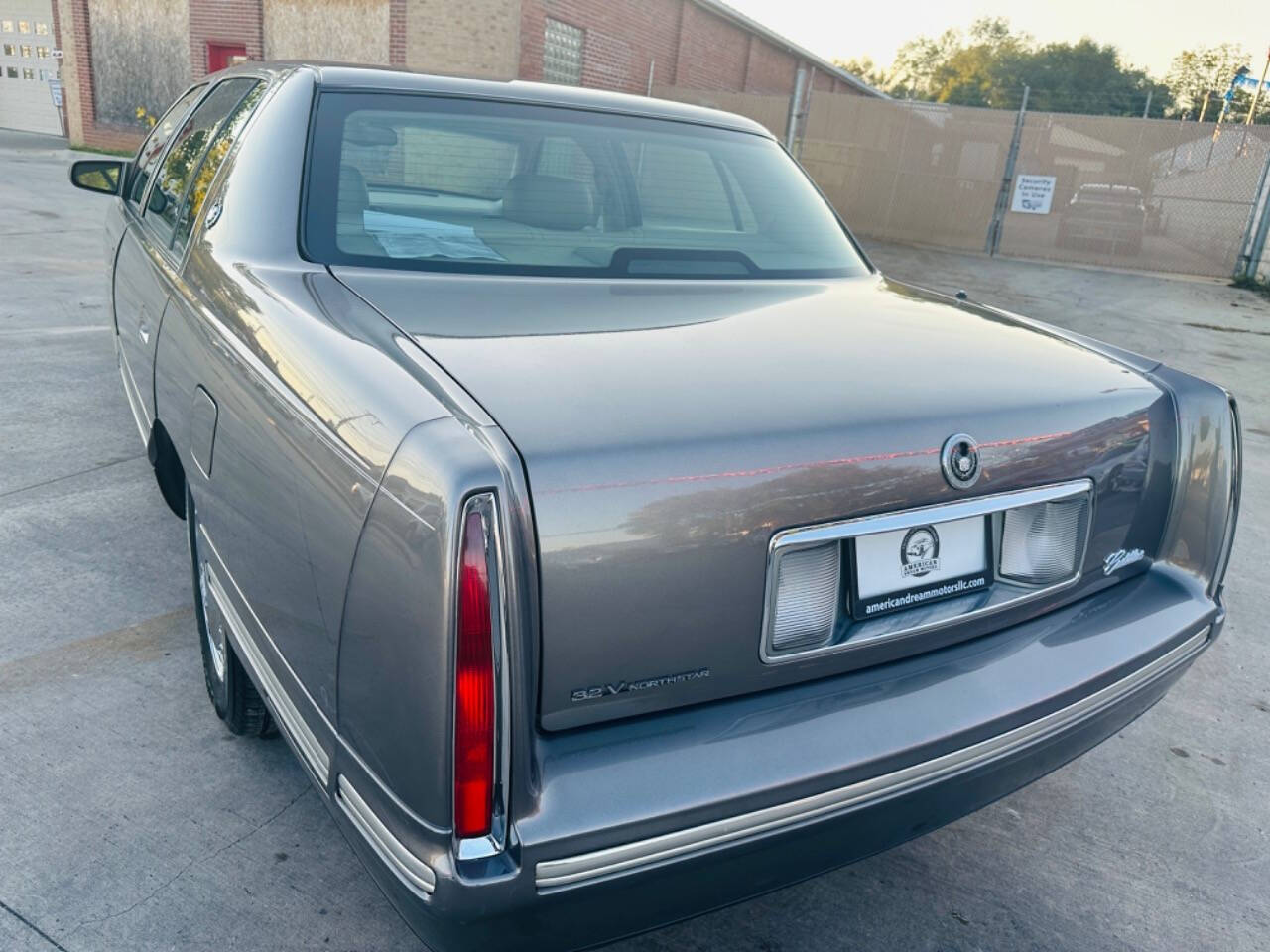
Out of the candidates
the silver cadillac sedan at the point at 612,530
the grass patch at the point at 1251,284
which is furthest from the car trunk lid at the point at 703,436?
the grass patch at the point at 1251,284

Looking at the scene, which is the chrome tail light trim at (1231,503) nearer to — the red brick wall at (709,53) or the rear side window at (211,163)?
the rear side window at (211,163)

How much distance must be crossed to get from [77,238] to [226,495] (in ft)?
31.4

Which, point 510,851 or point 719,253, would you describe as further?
point 719,253

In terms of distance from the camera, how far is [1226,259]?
14477 mm

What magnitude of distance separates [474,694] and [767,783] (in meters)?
0.47

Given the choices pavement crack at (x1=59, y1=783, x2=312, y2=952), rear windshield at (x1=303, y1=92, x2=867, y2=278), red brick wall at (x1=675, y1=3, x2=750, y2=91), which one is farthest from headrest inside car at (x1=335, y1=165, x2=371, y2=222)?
red brick wall at (x1=675, y1=3, x2=750, y2=91)

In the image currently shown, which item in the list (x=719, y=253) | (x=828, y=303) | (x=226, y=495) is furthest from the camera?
(x=719, y=253)

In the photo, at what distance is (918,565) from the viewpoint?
1734 millimetres

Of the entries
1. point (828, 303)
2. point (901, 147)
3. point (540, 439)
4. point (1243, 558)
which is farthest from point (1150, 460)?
point (901, 147)

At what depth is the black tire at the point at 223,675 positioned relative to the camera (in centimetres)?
235

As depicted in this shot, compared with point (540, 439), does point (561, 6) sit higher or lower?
higher

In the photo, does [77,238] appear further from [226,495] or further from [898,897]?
[898,897]

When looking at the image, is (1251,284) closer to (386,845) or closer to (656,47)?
(656,47)

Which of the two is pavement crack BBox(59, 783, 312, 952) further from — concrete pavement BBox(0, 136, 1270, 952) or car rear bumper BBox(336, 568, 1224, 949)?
car rear bumper BBox(336, 568, 1224, 949)
